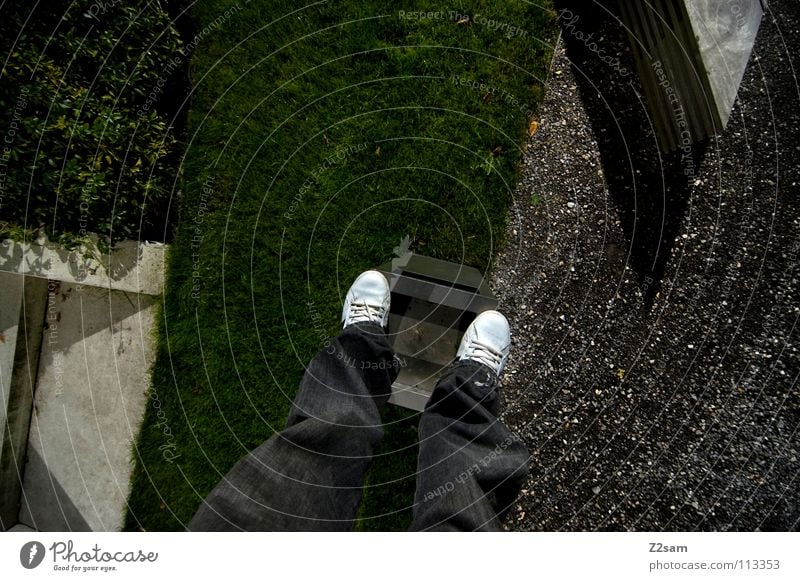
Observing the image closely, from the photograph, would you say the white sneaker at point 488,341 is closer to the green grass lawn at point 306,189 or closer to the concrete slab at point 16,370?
the green grass lawn at point 306,189

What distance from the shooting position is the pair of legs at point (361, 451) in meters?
2.35

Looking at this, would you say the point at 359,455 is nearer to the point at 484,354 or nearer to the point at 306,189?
the point at 484,354

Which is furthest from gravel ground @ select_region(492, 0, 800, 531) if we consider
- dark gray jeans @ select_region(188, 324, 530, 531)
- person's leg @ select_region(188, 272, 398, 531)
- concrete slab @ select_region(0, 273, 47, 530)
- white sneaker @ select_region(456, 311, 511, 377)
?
concrete slab @ select_region(0, 273, 47, 530)

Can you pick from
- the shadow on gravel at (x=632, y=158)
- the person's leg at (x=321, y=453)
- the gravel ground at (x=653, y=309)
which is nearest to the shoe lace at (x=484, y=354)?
the gravel ground at (x=653, y=309)

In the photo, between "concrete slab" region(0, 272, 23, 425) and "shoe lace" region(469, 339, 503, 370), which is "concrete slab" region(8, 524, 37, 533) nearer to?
"concrete slab" region(0, 272, 23, 425)

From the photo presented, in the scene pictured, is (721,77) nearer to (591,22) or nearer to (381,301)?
(591,22)

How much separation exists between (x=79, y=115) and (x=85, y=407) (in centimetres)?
182

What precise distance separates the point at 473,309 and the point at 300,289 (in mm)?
1107

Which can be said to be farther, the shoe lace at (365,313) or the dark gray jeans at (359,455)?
the shoe lace at (365,313)

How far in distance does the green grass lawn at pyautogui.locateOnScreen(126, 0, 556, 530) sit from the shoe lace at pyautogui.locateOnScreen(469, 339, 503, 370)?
542 millimetres

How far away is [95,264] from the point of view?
280 cm

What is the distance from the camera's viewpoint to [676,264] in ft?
9.37

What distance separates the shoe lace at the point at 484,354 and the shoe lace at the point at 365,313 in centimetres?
58

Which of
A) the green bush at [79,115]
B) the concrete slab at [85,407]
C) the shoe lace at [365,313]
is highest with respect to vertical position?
the green bush at [79,115]
